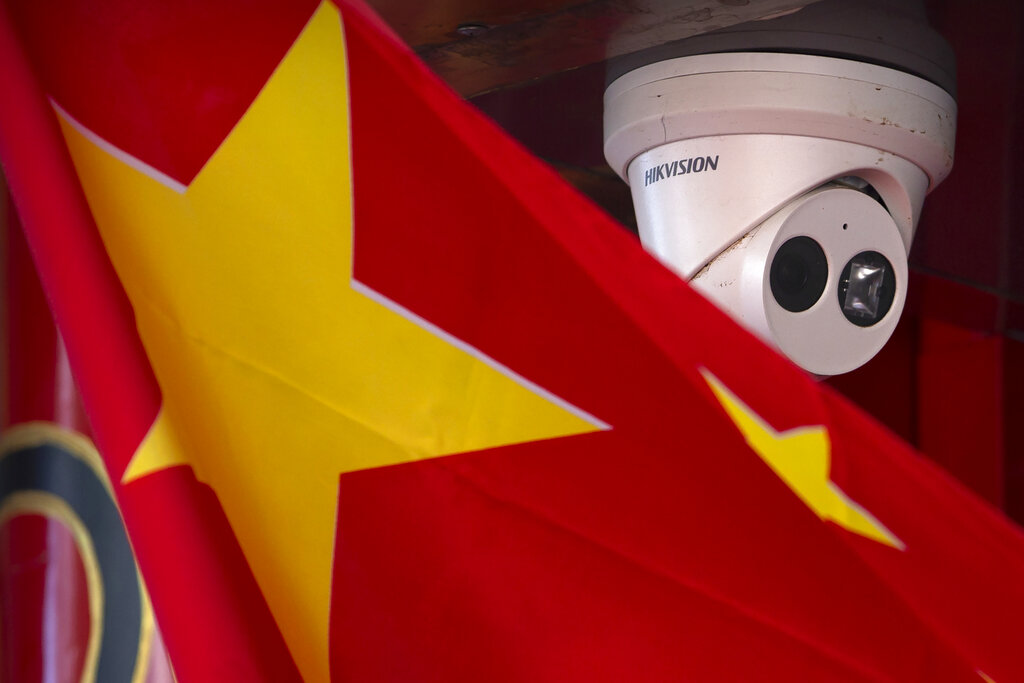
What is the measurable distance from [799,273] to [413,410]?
1.74ft

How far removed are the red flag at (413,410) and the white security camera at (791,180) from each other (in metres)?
0.30

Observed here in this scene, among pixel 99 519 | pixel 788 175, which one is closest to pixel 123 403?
pixel 99 519

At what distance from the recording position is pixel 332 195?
0.74 m

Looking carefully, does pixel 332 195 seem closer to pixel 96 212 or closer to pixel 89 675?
pixel 96 212

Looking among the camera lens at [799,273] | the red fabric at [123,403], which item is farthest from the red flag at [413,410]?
the camera lens at [799,273]

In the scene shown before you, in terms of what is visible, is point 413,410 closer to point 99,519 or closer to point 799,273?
point 99,519

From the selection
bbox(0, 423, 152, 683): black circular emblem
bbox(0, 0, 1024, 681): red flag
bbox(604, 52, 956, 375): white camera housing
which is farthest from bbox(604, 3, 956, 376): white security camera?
bbox(0, 423, 152, 683): black circular emblem

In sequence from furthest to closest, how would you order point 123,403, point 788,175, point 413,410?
point 788,175 < point 413,410 < point 123,403

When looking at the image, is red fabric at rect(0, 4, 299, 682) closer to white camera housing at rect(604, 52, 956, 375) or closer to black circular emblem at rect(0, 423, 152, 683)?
black circular emblem at rect(0, 423, 152, 683)

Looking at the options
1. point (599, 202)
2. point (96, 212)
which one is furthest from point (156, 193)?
point (599, 202)

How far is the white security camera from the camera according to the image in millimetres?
1087

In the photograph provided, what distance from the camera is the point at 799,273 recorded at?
3.69 feet

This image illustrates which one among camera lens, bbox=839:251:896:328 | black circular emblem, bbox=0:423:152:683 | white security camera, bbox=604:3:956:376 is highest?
white security camera, bbox=604:3:956:376

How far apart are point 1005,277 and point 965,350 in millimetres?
459
